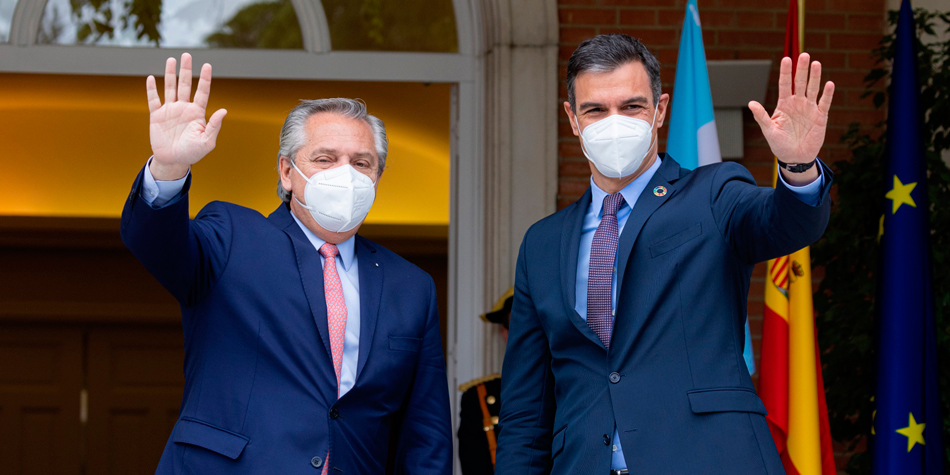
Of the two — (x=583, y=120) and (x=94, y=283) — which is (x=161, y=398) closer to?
(x=94, y=283)

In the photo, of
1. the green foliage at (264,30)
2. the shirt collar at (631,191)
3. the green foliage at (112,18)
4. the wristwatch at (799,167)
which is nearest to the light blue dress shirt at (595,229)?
the shirt collar at (631,191)


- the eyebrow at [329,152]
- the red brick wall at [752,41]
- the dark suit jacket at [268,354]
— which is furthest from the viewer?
the red brick wall at [752,41]

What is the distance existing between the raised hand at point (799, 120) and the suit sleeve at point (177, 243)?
3.63 feet

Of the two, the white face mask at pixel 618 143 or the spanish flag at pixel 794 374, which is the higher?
the white face mask at pixel 618 143

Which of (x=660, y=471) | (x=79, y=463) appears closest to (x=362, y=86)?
(x=79, y=463)

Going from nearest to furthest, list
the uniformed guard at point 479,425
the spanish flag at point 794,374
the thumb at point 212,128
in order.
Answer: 1. the thumb at point 212,128
2. the spanish flag at point 794,374
3. the uniformed guard at point 479,425

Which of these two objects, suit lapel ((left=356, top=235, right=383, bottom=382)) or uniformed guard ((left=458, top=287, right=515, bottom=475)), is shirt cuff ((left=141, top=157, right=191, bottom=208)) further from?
uniformed guard ((left=458, top=287, right=515, bottom=475))

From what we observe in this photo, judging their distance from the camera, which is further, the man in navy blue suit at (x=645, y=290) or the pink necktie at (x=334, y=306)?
the pink necktie at (x=334, y=306)

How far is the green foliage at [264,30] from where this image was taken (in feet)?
14.0

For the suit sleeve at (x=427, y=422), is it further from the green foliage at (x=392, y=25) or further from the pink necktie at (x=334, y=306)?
the green foliage at (x=392, y=25)

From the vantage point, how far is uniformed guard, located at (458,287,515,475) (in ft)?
11.7

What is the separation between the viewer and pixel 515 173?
13.5ft

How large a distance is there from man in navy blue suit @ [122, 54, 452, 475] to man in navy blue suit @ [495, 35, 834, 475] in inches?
10.2

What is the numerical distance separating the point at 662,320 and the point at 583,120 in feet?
1.57
